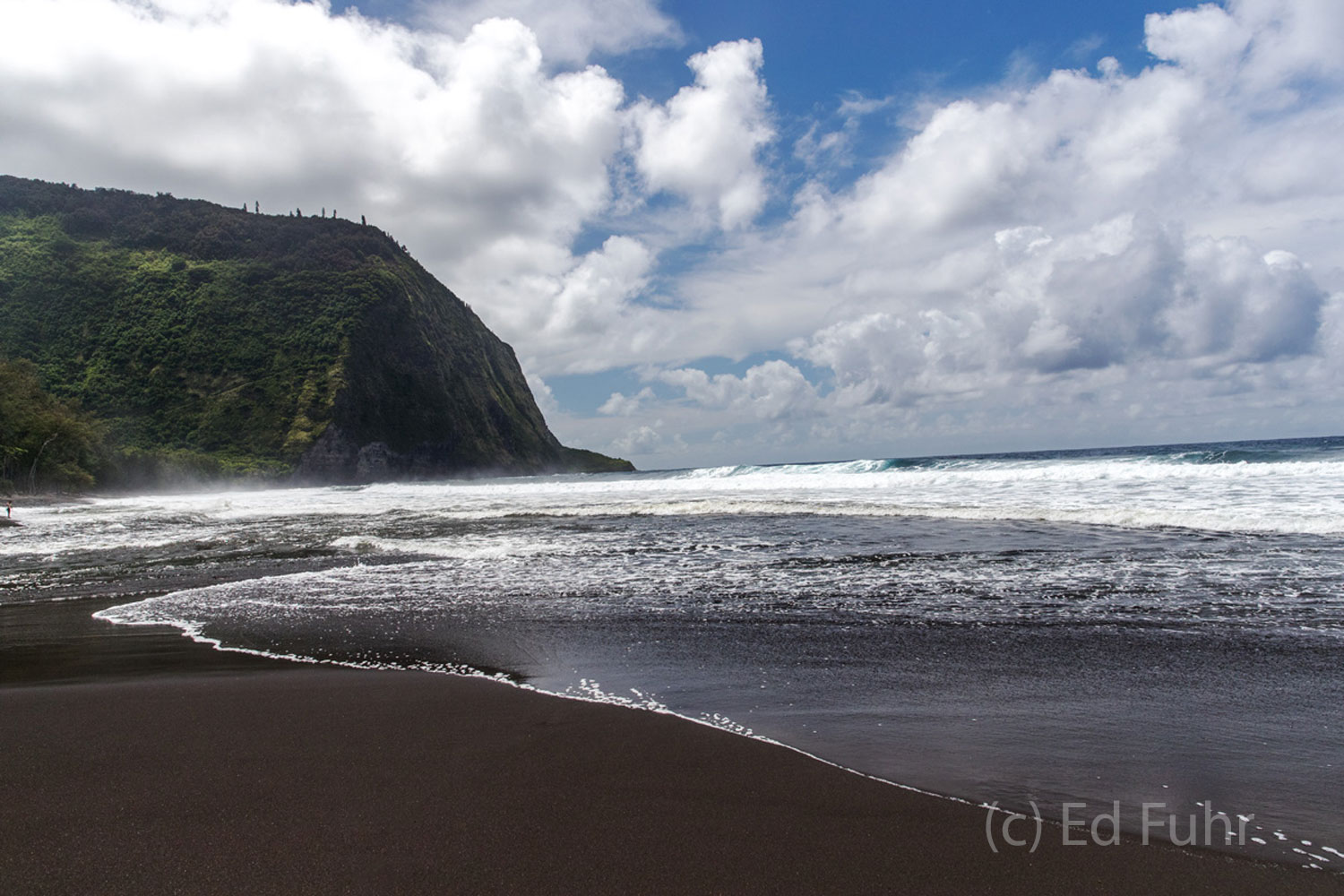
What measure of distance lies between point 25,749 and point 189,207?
378 ft

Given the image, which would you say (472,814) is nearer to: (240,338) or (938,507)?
(938,507)

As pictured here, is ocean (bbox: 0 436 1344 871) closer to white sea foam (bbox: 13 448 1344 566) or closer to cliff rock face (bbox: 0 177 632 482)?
white sea foam (bbox: 13 448 1344 566)

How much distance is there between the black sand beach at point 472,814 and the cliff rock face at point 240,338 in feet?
200

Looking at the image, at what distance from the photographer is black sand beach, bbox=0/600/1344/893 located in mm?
2221

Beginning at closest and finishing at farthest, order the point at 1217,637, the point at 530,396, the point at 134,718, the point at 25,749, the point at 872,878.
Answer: the point at 872,878 < the point at 25,749 < the point at 134,718 < the point at 1217,637 < the point at 530,396

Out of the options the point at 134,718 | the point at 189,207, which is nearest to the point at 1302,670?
the point at 134,718

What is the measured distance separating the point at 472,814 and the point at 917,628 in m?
4.09

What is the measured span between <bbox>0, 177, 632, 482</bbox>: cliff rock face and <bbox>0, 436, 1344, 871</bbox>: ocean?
182ft

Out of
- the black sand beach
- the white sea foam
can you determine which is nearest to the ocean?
the white sea foam

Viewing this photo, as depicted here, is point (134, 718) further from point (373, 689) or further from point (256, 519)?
point (256, 519)

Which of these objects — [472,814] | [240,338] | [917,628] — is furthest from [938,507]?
[240,338]

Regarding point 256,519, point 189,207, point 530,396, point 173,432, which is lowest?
point 256,519

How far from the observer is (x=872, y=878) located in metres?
2.23

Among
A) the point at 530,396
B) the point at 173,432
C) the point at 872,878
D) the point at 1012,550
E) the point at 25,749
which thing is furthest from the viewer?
the point at 530,396
